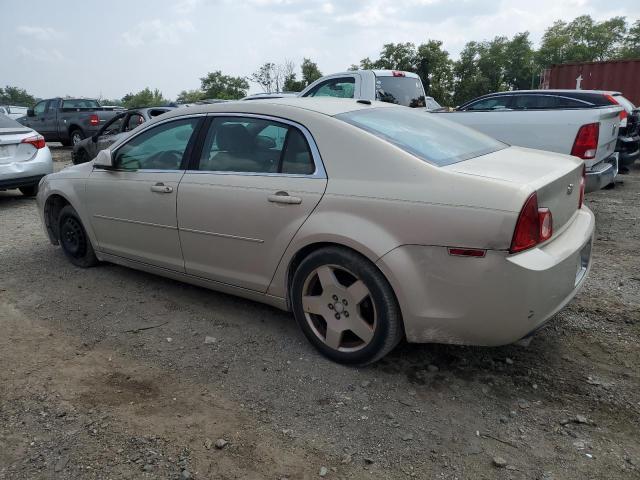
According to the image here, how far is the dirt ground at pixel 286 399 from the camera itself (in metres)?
2.19

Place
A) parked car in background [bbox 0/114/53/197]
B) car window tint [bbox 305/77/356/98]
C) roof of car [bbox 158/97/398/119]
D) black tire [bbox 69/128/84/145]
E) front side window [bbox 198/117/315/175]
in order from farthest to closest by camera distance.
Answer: black tire [bbox 69/128/84/145] → car window tint [bbox 305/77/356/98] → parked car in background [bbox 0/114/53/197] → roof of car [bbox 158/97/398/119] → front side window [bbox 198/117/315/175]

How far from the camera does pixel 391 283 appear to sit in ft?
8.45

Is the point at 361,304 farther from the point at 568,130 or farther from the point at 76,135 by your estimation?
the point at 76,135

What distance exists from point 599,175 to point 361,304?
3864 millimetres

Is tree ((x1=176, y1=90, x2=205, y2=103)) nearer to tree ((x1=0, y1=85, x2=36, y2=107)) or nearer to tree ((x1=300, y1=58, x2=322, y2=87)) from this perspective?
tree ((x1=300, y1=58, x2=322, y2=87))

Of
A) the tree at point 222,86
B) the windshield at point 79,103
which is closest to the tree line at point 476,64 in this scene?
the tree at point 222,86

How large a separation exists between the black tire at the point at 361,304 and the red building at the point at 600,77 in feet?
57.0

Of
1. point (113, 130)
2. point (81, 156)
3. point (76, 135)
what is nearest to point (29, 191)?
point (81, 156)

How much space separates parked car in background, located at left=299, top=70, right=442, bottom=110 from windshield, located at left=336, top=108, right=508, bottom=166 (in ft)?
16.1

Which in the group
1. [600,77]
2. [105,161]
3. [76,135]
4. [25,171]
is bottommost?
[25,171]

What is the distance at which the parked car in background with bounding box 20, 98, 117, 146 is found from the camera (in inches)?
601

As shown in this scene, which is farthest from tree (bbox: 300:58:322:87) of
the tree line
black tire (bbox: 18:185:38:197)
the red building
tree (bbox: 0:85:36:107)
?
tree (bbox: 0:85:36:107)

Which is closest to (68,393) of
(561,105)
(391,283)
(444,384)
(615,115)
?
(391,283)

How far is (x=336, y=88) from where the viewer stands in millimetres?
8594
